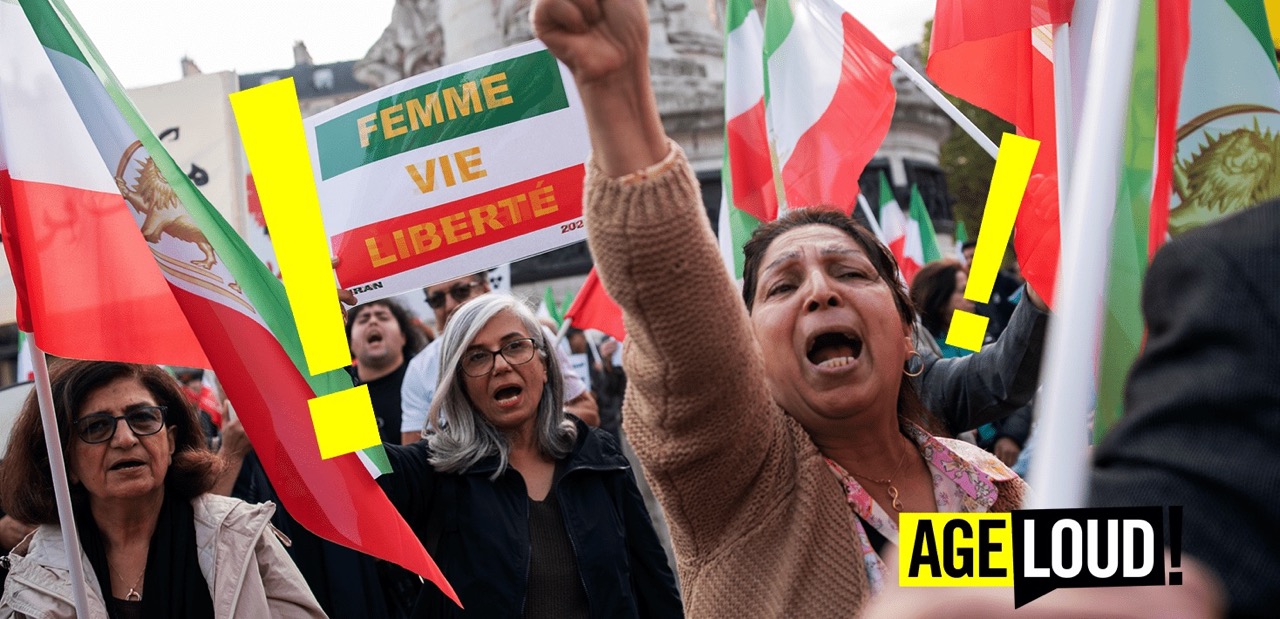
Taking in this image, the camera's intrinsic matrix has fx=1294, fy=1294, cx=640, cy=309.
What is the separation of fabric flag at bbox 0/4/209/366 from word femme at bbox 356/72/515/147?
130 cm

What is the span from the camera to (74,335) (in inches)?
126

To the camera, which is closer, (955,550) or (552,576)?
(955,550)

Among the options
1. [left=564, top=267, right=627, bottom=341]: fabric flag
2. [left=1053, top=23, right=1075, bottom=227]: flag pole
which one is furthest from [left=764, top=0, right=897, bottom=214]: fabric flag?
[left=1053, top=23, right=1075, bottom=227]: flag pole

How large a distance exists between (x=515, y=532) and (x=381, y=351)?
7.57ft

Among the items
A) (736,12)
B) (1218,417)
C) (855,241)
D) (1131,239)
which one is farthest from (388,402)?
(1218,417)

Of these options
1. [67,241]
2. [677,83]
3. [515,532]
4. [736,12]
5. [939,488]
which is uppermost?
[677,83]

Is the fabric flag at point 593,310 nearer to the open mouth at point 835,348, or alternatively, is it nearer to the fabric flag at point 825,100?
the fabric flag at point 825,100

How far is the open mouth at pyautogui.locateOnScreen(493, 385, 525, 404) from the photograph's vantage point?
3896mm

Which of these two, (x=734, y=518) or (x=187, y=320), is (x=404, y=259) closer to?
(x=187, y=320)

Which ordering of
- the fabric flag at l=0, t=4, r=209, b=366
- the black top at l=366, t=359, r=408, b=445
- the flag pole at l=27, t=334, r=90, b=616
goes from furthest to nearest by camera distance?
the black top at l=366, t=359, r=408, b=445 → the fabric flag at l=0, t=4, r=209, b=366 → the flag pole at l=27, t=334, r=90, b=616

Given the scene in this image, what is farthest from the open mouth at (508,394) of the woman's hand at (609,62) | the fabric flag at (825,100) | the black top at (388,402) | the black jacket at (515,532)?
the woman's hand at (609,62)

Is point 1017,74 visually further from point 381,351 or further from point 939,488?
point 381,351

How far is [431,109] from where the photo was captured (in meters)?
→ 4.59

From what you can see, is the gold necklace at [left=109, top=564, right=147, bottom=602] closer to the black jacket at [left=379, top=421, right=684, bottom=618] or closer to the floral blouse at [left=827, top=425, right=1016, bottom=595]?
the black jacket at [left=379, top=421, right=684, bottom=618]
